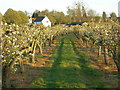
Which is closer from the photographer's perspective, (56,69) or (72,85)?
(72,85)

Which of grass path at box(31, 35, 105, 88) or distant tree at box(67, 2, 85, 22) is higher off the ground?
distant tree at box(67, 2, 85, 22)

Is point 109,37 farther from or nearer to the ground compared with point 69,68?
farther from the ground

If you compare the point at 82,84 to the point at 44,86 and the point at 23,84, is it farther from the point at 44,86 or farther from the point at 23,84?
the point at 23,84

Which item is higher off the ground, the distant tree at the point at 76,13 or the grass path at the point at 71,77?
the distant tree at the point at 76,13

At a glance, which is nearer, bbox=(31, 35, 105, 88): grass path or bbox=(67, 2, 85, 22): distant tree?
bbox=(31, 35, 105, 88): grass path

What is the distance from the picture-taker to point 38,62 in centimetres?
1967

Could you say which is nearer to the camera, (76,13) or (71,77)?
(71,77)

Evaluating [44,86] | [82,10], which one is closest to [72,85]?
[44,86]

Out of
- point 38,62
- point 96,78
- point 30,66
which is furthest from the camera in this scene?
point 38,62

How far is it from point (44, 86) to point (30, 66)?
6051 mm

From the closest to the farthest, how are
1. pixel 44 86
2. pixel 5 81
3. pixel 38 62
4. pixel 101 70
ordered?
1. pixel 5 81
2. pixel 44 86
3. pixel 101 70
4. pixel 38 62

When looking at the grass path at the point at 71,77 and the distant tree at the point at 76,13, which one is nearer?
the grass path at the point at 71,77

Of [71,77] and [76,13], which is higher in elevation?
[76,13]

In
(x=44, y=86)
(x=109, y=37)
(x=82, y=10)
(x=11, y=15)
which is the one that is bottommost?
(x=44, y=86)
